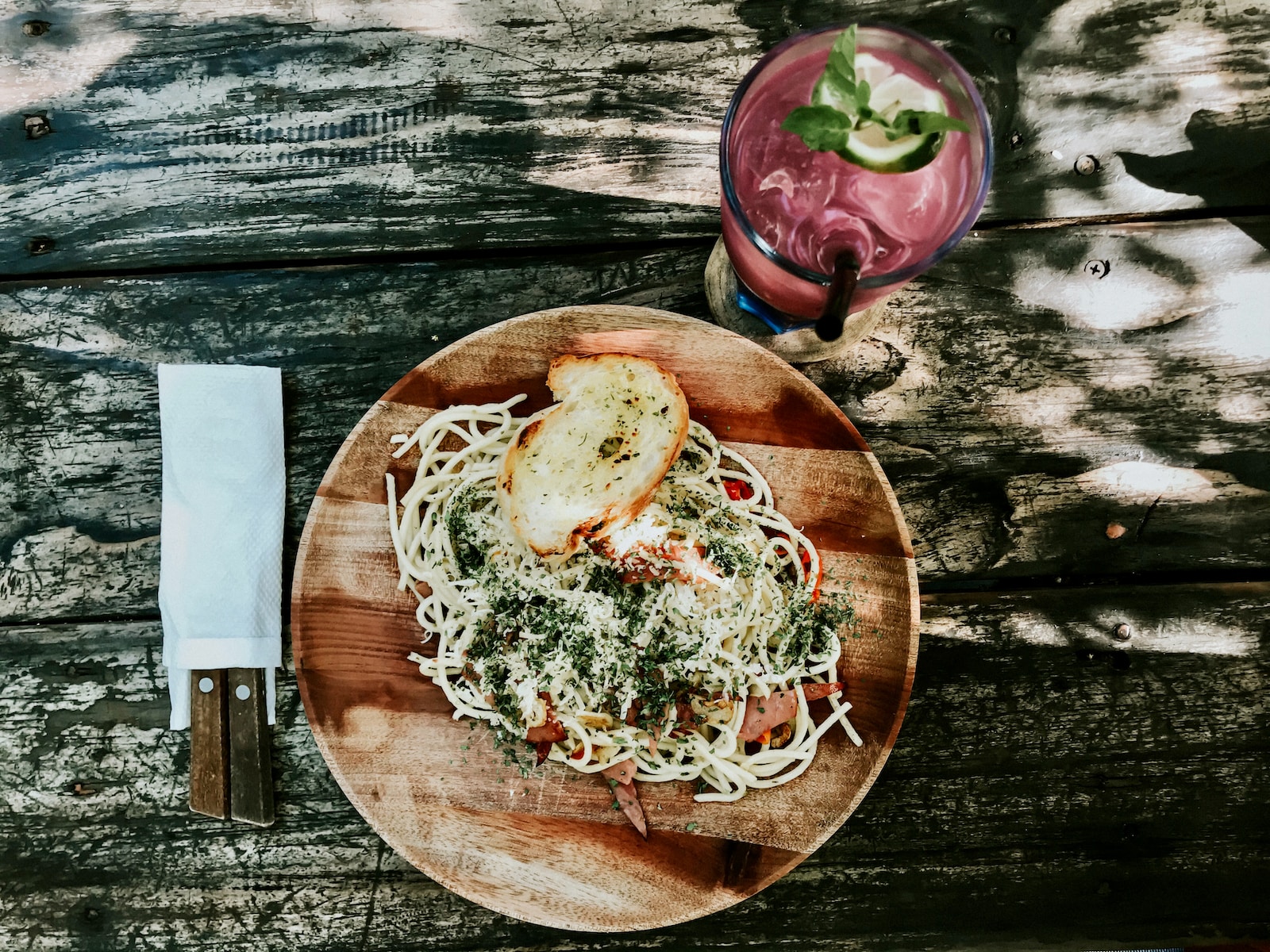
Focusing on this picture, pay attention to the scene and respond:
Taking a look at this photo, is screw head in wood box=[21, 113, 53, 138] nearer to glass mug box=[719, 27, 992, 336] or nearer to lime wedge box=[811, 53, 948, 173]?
glass mug box=[719, 27, 992, 336]

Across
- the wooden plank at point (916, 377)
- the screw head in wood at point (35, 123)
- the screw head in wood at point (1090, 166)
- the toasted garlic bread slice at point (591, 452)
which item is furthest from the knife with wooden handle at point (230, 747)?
the screw head in wood at point (1090, 166)

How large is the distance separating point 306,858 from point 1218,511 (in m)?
2.38

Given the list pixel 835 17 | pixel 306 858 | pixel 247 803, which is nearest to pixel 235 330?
pixel 247 803

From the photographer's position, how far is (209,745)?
1.97m

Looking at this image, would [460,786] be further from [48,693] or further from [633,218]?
[633,218]

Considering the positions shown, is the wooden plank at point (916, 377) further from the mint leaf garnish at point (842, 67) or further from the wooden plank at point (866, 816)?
the mint leaf garnish at point (842, 67)

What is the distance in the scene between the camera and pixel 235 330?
2.03m

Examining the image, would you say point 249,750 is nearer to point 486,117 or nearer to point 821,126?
point 486,117

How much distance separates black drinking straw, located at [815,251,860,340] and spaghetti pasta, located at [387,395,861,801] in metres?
0.51

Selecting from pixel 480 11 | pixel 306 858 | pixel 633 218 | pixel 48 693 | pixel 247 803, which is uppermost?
pixel 480 11

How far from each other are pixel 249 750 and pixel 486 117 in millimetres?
1616

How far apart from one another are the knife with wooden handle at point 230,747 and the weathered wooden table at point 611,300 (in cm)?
7

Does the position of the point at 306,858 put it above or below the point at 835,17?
below

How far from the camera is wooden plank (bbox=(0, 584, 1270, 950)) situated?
2.03 meters
